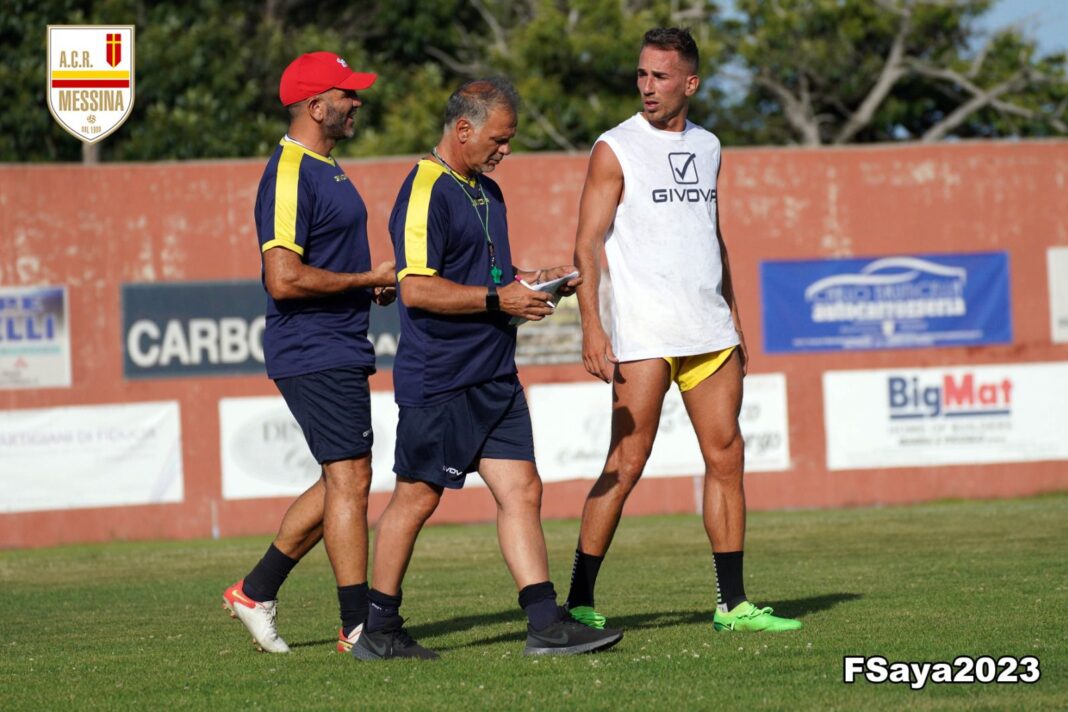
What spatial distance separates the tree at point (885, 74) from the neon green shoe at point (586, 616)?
822 inches

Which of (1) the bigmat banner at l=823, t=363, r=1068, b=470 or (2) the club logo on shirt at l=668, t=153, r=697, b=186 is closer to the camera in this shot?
(2) the club logo on shirt at l=668, t=153, r=697, b=186

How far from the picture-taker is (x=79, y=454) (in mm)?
15586

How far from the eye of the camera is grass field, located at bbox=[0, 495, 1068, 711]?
5023 millimetres

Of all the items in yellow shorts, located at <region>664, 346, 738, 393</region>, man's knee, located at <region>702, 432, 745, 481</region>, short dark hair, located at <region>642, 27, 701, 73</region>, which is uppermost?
short dark hair, located at <region>642, 27, 701, 73</region>

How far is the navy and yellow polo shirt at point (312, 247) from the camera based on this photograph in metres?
6.16

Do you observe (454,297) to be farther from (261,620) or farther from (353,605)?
(261,620)

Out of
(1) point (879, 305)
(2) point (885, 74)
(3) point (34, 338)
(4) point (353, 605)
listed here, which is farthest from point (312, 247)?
(2) point (885, 74)

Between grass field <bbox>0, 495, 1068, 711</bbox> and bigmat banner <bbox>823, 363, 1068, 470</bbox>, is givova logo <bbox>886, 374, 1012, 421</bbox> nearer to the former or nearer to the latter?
bigmat banner <bbox>823, 363, 1068, 470</bbox>

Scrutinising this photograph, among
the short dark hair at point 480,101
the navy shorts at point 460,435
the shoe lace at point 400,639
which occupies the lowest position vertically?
the shoe lace at point 400,639

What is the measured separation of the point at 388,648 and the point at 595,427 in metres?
10.2

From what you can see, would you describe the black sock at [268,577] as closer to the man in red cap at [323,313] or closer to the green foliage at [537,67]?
the man in red cap at [323,313]

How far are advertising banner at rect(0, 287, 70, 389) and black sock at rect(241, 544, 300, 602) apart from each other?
9.93 m

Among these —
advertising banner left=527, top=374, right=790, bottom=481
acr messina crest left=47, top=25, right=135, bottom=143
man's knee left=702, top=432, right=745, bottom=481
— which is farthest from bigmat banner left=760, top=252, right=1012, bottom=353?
man's knee left=702, top=432, right=745, bottom=481

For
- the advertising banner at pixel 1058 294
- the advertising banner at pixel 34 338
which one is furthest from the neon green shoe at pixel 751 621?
the advertising banner at pixel 1058 294
